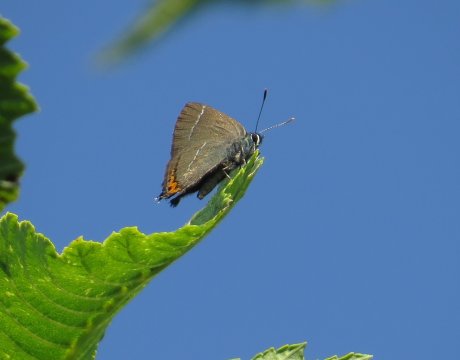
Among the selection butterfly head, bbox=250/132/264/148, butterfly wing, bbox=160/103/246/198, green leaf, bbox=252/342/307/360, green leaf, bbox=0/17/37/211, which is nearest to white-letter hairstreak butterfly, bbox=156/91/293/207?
butterfly wing, bbox=160/103/246/198

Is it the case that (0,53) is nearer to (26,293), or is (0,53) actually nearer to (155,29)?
(26,293)

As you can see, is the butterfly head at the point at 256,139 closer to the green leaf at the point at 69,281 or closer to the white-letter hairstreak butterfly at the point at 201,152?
the white-letter hairstreak butterfly at the point at 201,152

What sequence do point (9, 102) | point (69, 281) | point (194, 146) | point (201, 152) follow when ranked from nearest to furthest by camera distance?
point (9, 102) < point (69, 281) < point (194, 146) < point (201, 152)

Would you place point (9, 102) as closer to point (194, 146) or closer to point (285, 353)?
point (285, 353)

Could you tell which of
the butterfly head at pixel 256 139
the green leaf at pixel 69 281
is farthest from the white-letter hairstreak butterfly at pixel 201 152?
the green leaf at pixel 69 281

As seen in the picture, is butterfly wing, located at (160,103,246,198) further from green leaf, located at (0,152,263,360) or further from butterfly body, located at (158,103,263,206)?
green leaf, located at (0,152,263,360)

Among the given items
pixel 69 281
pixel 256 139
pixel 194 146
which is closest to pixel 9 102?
pixel 69 281

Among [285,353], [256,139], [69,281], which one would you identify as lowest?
[69,281]
